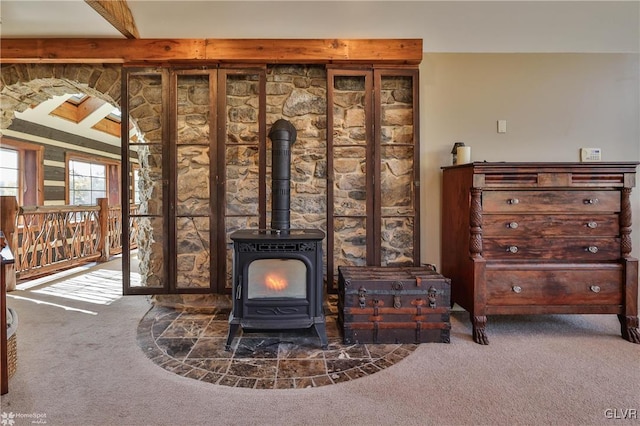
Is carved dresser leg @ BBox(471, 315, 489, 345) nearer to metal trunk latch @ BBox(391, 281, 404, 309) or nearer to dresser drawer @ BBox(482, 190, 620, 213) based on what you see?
metal trunk latch @ BBox(391, 281, 404, 309)

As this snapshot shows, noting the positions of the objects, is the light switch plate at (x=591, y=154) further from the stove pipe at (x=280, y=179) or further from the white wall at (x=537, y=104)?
the stove pipe at (x=280, y=179)

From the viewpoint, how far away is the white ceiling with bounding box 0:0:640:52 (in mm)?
2625

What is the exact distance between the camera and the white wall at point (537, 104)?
2.92 m

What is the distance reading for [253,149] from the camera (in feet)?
9.52

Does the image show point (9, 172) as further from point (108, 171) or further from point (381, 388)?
point (381, 388)

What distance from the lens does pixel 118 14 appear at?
8.11ft

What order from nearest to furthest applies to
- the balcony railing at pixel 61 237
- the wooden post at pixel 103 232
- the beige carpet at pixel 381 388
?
1. the beige carpet at pixel 381 388
2. the balcony railing at pixel 61 237
3. the wooden post at pixel 103 232

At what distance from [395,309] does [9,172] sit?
5947mm

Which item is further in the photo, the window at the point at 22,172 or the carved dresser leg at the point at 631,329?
the window at the point at 22,172

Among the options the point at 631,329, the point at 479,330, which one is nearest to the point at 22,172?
the point at 479,330

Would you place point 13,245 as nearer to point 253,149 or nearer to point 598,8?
point 253,149

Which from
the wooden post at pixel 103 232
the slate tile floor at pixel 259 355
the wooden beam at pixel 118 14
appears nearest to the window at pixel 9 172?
the wooden post at pixel 103 232

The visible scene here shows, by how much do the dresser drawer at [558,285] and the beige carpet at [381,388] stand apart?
0.30 meters

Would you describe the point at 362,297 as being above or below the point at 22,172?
below
